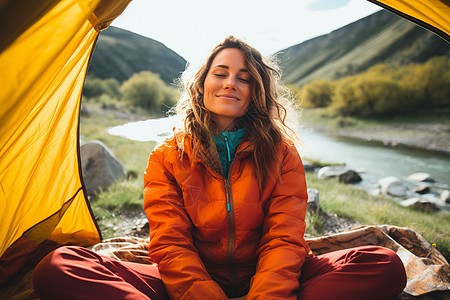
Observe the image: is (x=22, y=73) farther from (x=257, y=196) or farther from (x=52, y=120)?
(x=257, y=196)

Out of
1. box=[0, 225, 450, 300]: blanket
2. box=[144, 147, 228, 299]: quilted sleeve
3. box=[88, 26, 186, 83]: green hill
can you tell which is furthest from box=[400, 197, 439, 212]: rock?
box=[88, 26, 186, 83]: green hill

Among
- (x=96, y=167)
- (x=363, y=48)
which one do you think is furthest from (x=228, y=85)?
(x=363, y=48)

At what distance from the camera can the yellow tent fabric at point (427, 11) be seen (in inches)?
68.9

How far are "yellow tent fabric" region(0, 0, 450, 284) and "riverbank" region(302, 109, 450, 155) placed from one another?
13.1 metres

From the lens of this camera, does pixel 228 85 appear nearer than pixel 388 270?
No

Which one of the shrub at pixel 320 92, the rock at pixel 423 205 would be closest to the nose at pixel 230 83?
the rock at pixel 423 205

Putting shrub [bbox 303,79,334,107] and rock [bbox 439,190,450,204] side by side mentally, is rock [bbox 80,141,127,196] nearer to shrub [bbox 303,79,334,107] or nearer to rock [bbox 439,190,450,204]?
rock [bbox 439,190,450,204]

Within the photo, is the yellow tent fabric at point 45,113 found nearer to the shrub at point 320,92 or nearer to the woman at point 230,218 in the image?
the woman at point 230,218

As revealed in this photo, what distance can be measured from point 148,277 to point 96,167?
3.37 m

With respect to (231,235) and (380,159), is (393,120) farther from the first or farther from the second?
(231,235)

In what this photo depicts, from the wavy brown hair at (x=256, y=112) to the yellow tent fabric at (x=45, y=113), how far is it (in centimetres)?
78

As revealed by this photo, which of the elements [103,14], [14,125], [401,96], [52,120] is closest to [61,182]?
[52,120]

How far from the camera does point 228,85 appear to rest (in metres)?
1.94

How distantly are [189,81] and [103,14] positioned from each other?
0.84m
